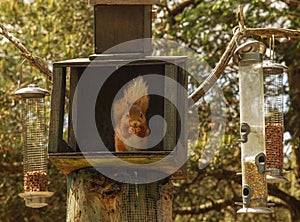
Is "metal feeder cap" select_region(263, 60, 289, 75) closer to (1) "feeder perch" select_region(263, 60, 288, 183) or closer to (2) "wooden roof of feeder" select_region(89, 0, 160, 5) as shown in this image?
(1) "feeder perch" select_region(263, 60, 288, 183)

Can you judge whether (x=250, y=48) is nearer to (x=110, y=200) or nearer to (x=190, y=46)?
(x=110, y=200)

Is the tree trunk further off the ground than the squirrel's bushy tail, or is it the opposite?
the squirrel's bushy tail

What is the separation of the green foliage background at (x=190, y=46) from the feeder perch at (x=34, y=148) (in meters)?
3.53

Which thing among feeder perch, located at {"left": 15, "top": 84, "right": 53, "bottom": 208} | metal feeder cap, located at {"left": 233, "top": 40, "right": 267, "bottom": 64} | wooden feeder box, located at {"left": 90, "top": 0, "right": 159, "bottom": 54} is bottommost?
feeder perch, located at {"left": 15, "top": 84, "right": 53, "bottom": 208}

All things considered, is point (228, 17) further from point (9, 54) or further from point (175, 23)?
point (9, 54)

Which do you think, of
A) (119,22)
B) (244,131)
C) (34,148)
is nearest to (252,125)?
(244,131)

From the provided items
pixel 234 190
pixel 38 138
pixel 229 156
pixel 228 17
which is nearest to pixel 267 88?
pixel 38 138

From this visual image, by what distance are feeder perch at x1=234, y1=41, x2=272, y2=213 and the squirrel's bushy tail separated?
1.78 ft

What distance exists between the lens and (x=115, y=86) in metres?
5.71

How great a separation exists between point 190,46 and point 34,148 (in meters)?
4.80

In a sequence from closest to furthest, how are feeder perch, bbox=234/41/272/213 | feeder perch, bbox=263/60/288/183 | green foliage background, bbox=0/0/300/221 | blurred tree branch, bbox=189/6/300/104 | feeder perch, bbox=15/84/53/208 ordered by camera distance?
feeder perch, bbox=234/41/272/213 → blurred tree branch, bbox=189/6/300/104 → feeder perch, bbox=263/60/288/183 → feeder perch, bbox=15/84/53/208 → green foliage background, bbox=0/0/300/221

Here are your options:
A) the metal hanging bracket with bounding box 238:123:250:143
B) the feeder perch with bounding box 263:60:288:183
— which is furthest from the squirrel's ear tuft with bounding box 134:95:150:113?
the feeder perch with bounding box 263:60:288:183

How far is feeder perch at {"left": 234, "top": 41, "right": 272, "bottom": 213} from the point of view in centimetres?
528

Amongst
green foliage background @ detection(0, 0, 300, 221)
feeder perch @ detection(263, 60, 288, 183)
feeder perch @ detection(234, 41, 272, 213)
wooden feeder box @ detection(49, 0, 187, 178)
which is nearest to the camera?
wooden feeder box @ detection(49, 0, 187, 178)
